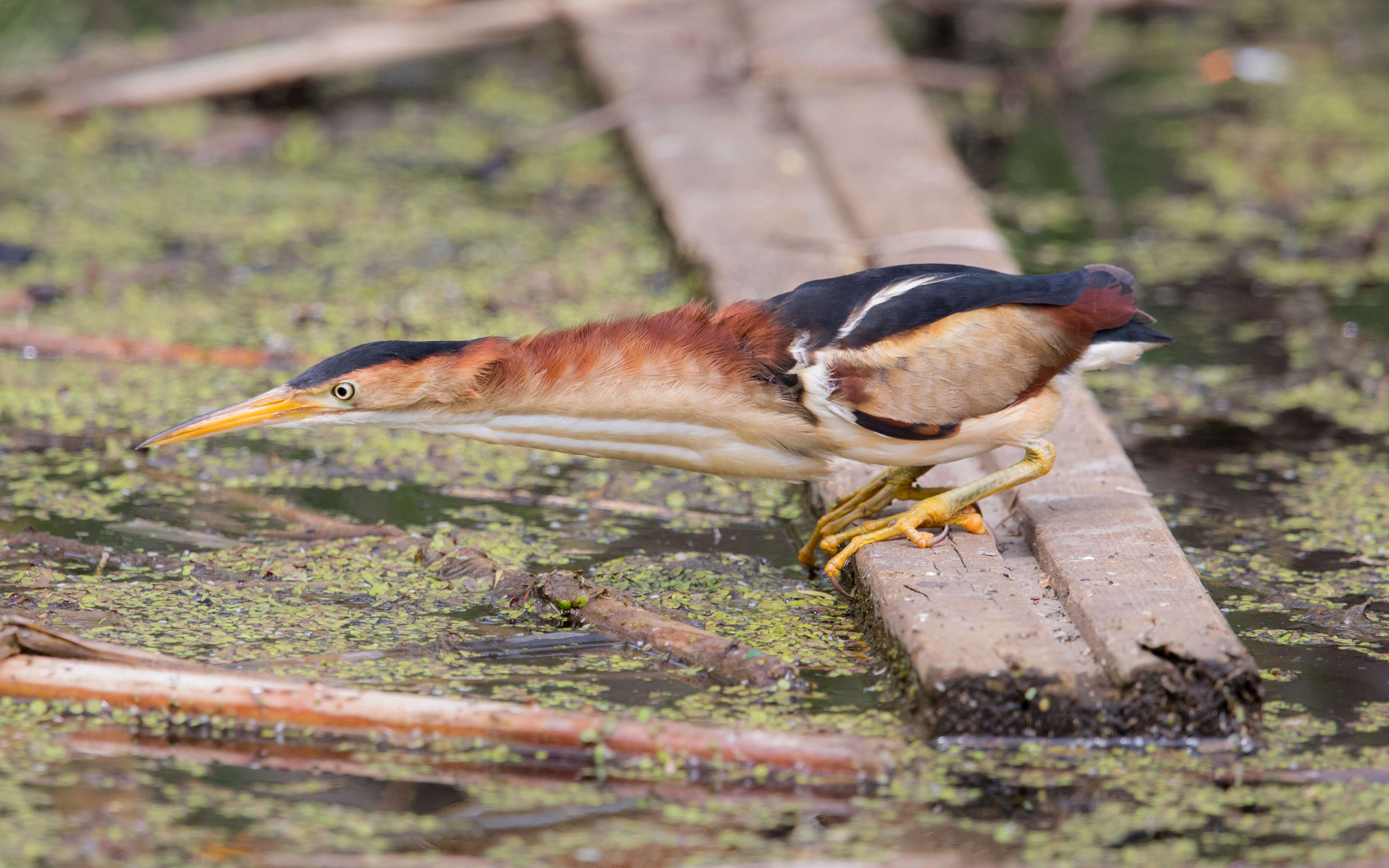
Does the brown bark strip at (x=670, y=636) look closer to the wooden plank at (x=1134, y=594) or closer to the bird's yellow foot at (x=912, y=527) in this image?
the bird's yellow foot at (x=912, y=527)

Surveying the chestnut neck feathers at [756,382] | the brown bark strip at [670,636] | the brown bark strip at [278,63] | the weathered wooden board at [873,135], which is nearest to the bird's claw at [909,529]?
the chestnut neck feathers at [756,382]

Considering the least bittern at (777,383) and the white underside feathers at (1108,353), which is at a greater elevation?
the least bittern at (777,383)

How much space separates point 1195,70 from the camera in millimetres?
8750

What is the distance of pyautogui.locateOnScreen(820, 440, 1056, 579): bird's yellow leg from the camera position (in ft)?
11.4

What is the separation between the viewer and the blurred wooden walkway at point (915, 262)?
A: 9.50ft

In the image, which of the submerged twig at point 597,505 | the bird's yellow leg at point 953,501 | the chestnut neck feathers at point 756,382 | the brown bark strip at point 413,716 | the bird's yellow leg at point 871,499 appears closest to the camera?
the brown bark strip at point 413,716

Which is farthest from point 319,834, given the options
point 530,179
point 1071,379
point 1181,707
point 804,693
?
point 530,179

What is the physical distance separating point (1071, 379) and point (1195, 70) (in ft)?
19.3

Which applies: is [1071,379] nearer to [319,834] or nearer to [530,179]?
[319,834]

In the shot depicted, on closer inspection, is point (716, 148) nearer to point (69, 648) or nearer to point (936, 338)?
point (936, 338)

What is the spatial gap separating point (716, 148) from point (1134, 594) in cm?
395

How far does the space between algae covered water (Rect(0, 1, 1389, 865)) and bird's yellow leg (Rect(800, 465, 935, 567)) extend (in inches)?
5.8

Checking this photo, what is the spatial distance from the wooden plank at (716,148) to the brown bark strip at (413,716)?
2.43 m

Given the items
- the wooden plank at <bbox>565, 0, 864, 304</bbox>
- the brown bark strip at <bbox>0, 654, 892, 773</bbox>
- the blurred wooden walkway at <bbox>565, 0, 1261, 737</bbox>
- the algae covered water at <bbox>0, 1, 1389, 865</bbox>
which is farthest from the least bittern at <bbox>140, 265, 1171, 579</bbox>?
the wooden plank at <bbox>565, 0, 864, 304</bbox>
